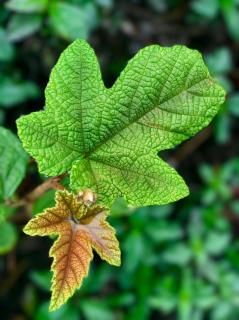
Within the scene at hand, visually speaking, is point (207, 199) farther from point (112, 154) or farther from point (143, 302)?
point (112, 154)

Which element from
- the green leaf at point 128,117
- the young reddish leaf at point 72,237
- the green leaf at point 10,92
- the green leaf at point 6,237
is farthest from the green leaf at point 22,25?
the young reddish leaf at point 72,237

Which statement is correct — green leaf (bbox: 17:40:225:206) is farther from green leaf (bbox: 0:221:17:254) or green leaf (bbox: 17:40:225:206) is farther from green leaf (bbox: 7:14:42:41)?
green leaf (bbox: 7:14:42:41)

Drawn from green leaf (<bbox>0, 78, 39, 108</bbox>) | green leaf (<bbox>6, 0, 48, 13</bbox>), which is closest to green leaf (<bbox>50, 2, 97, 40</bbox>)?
green leaf (<bbox>6, 0, 48, 13</bbox>)

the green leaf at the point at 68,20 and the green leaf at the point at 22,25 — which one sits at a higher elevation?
the green leaf at the point at 68,20

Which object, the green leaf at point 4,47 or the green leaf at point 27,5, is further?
the green leaf at point 4,47

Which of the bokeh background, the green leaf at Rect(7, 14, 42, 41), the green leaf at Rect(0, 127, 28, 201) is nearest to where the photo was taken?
the green leaf at Rect(0, 127, 28, 201)

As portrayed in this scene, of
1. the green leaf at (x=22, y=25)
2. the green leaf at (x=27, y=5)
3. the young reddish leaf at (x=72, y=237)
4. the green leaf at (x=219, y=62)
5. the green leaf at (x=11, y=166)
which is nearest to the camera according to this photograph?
the young reddish leaf at (x=72, y=237)

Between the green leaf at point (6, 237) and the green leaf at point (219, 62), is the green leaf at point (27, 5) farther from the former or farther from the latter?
the green leaf at point (219, 62)
